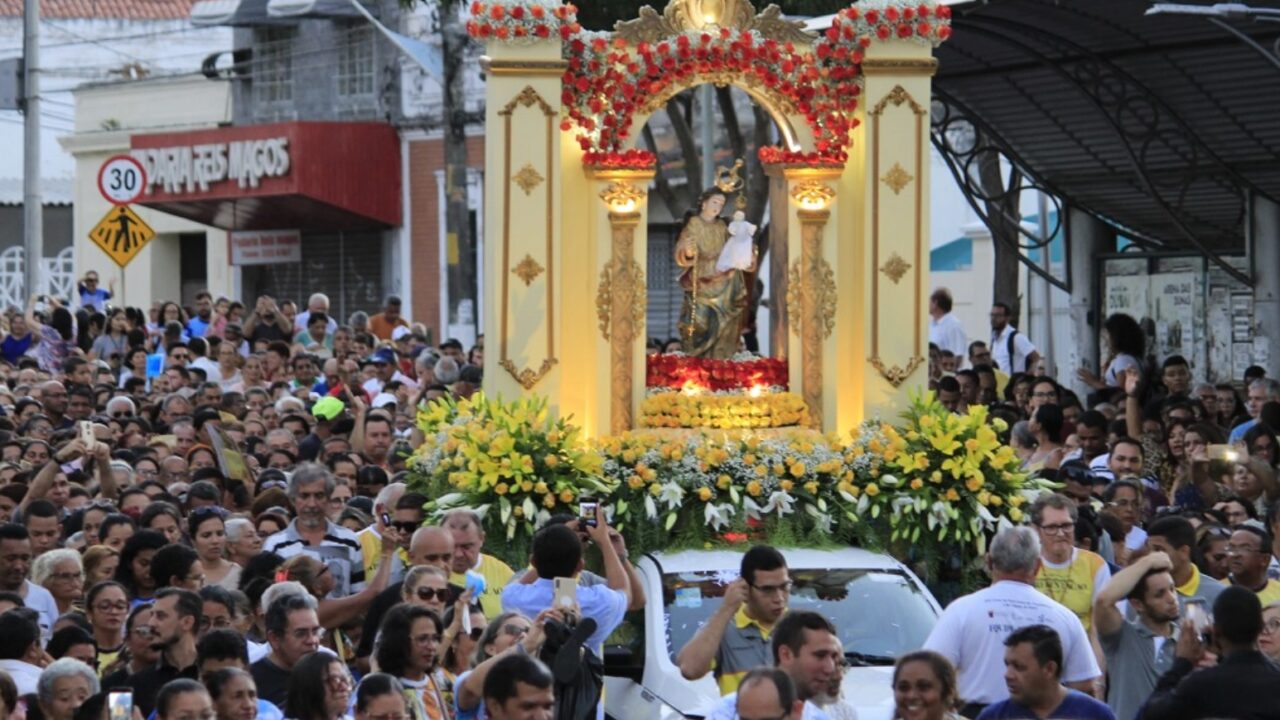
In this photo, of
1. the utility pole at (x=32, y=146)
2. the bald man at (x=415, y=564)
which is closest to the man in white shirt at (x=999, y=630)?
the bald man at (x=415, y=564)

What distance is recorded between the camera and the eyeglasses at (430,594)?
10.6 meters

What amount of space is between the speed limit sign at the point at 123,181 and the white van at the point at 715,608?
14153 millimetres

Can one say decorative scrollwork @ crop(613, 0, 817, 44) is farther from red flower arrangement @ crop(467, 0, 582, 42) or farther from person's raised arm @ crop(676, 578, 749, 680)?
person's raised arm @ crop(676, 578, 749, 680)

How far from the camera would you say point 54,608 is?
12227 mm

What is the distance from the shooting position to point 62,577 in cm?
1226

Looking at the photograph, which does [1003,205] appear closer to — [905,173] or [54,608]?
[905,173]

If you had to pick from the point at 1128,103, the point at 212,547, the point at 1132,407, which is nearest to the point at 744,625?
the point at 212,547

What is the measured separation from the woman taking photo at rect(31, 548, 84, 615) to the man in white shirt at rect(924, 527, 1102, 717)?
14.1 ft

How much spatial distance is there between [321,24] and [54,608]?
97.4 feet

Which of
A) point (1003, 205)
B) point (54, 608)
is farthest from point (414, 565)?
point (1003, 205)

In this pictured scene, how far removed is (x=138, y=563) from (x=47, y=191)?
38.2 m

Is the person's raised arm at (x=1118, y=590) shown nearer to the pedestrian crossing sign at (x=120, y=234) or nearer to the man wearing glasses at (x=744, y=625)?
the man wearing glasses at (x=744, y=625)

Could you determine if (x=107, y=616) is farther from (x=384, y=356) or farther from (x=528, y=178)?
(x=384, y=356)

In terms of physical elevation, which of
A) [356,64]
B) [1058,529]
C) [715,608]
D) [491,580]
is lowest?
[715,608]
